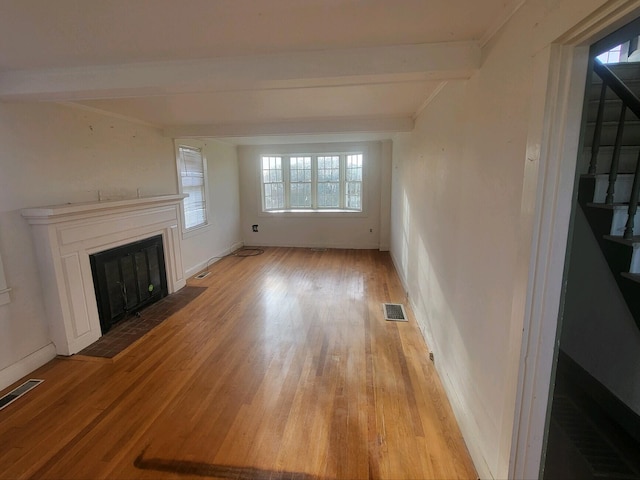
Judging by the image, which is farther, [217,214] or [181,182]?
[217,214]

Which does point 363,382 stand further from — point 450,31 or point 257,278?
point 257,278

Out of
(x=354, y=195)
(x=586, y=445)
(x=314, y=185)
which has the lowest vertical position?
(x=586, y=445)

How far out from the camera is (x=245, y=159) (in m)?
6.84

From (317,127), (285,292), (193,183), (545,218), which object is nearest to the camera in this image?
(545,218)

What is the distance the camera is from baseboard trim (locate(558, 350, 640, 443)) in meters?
1.88

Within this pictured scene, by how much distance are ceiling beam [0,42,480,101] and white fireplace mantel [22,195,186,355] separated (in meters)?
0.98

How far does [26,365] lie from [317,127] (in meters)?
3.64

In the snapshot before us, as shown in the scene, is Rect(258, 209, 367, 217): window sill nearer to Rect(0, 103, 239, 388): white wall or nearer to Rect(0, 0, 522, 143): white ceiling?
Rect(0, 103, 239, 388): white wall

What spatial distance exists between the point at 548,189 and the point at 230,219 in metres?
6.09

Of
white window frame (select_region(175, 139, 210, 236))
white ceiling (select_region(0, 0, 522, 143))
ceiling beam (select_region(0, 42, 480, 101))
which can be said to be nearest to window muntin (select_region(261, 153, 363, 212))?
white window frame (select_region(175, 139, 210, 236))

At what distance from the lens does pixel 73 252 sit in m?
2.78

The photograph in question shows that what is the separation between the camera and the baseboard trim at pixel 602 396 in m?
1.88

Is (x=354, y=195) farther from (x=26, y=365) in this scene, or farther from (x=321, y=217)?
(x=26, y=365)

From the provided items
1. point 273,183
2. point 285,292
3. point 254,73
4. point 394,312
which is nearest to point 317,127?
point 254,73
